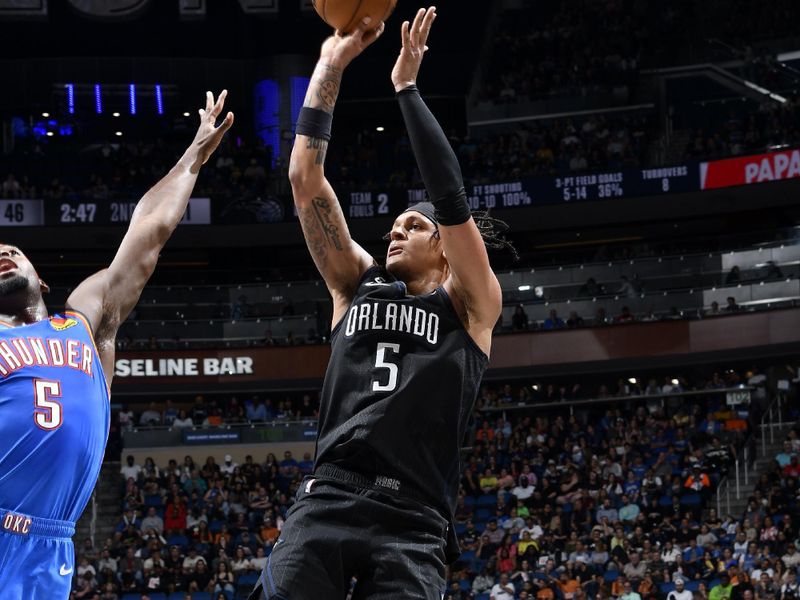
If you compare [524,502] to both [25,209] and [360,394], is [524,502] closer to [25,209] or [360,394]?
[25,209]

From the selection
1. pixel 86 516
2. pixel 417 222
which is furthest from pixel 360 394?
pixel 86 516

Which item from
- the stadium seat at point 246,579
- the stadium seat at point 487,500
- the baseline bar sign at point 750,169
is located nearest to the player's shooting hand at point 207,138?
the stadium seat at point 246,579

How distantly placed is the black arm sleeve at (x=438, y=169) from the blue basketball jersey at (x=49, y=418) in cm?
144

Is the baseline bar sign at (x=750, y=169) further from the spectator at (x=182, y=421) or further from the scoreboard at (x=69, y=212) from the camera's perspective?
the spectator at (x=182, y=421)

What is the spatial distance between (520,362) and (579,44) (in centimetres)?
1147

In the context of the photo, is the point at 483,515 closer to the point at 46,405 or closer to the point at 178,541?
the point at 178,541

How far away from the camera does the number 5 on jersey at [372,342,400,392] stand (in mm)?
4484

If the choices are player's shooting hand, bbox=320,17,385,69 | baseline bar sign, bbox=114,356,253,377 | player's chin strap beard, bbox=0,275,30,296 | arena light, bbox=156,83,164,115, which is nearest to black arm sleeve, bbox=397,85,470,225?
player's shooting hand, bbox=320,17,385,69

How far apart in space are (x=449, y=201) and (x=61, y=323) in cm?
154

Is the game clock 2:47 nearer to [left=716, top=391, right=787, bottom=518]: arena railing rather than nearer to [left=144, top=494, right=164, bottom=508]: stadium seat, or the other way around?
[left=144, top=494, right=164, bottom=508]: stadium seat

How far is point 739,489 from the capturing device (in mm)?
22891

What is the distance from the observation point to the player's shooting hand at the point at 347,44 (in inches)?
195

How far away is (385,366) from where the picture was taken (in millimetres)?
4531

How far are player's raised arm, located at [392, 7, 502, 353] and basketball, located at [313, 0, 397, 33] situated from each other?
0.22m
